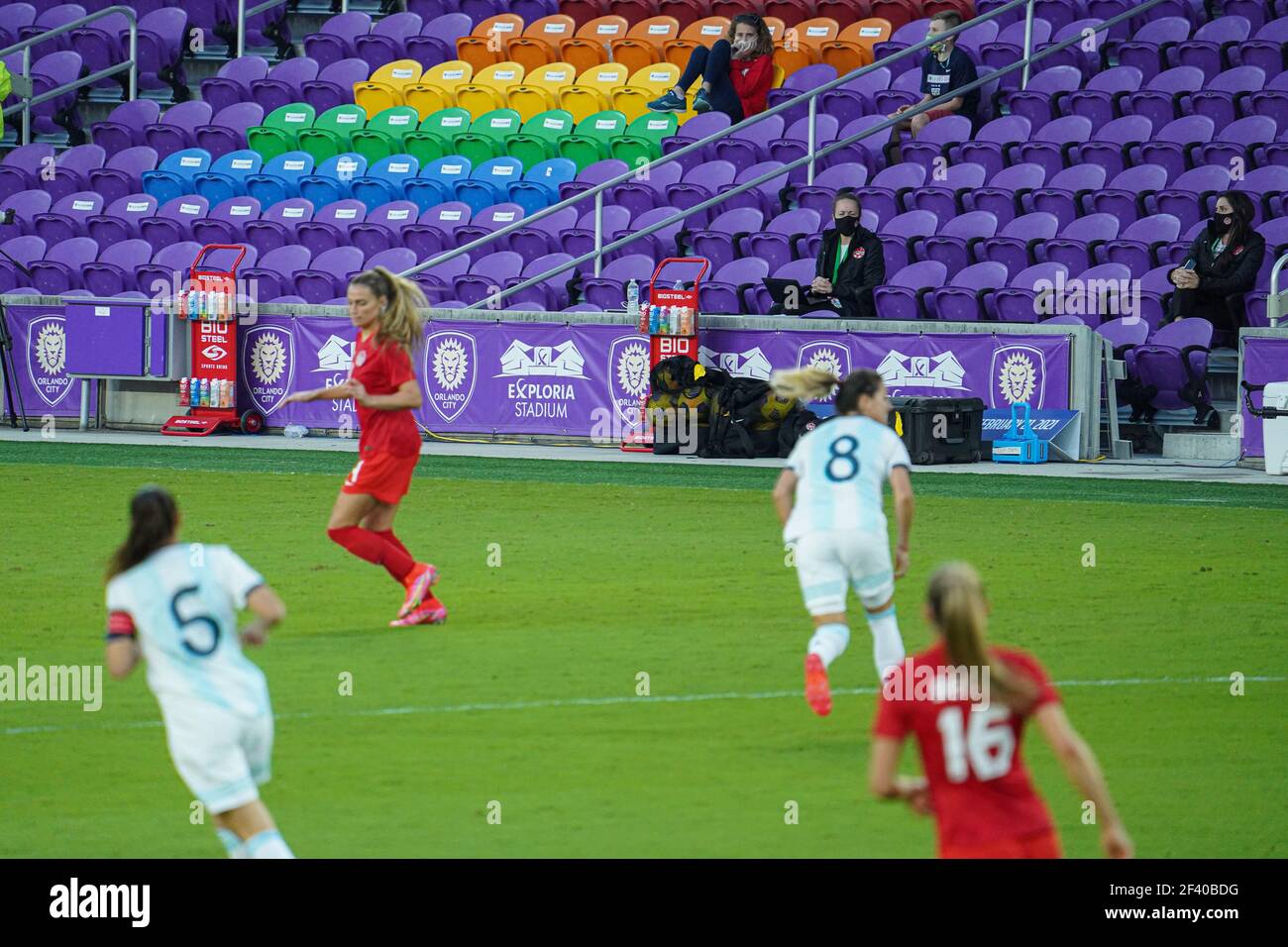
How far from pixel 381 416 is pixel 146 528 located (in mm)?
5525

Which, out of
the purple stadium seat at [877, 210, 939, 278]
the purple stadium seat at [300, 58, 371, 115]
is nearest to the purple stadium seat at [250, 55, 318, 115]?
the purple stadium seat at [300, 58, 371, 115]

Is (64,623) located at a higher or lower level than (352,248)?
lower

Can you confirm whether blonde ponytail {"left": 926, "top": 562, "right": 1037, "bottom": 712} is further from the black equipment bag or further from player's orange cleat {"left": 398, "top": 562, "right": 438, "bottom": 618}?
the black equipment bag

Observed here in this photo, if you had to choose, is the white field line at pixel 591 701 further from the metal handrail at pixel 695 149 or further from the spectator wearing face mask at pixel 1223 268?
the metal handrail at pixel 695 149

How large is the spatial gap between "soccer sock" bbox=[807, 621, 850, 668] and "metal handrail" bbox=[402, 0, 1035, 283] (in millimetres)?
16130

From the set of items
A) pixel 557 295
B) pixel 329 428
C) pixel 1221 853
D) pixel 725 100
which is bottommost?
pixel 1221 853

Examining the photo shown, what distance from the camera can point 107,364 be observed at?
24.6 metres

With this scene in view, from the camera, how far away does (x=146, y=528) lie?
6664 millimetres

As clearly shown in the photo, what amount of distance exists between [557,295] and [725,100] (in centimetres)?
448

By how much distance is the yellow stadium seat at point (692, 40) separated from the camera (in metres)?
30.3

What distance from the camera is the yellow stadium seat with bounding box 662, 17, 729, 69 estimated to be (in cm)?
3030

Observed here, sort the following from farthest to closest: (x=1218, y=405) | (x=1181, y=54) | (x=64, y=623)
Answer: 1. (x=1181, y=54)
2. (x=1218, y=405)
3. (x=64, y=623)
